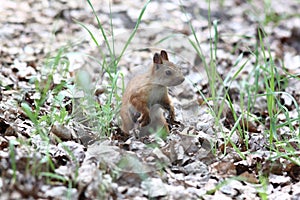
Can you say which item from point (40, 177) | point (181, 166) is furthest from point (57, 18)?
point (40, 177)

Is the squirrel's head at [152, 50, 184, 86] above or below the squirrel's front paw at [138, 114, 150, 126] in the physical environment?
above

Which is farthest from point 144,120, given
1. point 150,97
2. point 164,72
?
point 164,72

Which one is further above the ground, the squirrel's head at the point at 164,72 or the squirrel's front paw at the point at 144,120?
the squirrel's head at the point at 164,72

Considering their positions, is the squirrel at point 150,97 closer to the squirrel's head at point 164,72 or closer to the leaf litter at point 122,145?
the squirrel's head at point 164,72

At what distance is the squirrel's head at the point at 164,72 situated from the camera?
4.24m

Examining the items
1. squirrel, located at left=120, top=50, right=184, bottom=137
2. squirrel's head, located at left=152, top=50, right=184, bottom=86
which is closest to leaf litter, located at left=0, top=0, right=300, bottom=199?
squirrel, located at left=120, top=50, right=184, bottom=137

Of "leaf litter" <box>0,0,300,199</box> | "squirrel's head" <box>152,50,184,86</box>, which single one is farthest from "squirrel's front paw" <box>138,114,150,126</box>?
"squirrel's head" <box>152,50,184,86</box>

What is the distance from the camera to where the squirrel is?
421 cm

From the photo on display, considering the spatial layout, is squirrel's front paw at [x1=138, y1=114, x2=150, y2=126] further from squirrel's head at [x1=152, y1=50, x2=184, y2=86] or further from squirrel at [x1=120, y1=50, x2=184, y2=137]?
squirrel's head at [x1=152, y1=50, x2=184, y2=86]

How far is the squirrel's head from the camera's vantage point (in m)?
4.24

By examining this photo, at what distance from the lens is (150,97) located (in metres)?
4.25

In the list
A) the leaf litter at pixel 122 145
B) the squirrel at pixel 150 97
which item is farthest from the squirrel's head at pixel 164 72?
the leaf litter at pixel 122 145

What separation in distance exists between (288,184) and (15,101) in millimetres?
2048

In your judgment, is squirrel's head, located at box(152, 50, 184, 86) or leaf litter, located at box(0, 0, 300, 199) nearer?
leaf litter, located at box(0, 0, 300, 199)
